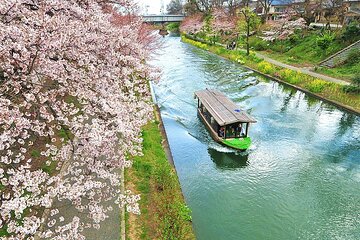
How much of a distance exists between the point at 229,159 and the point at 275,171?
8.71ft

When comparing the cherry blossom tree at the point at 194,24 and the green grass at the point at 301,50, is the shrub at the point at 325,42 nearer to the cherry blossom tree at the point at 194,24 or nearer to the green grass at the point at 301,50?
the green grass at the point at 301,50

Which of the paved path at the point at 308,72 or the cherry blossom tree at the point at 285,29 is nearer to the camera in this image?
the paved path at the point at 308,72

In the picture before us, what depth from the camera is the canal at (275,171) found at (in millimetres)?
11492

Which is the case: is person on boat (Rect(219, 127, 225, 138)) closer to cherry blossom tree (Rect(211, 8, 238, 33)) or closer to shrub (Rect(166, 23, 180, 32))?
cherry blossom tree (Rect(211, 8, 238, 33))

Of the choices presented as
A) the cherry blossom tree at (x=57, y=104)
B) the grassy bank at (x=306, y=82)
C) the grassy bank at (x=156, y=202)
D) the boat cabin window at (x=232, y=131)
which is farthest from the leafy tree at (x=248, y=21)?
the cherry blossom tree at (x=57, y=104)

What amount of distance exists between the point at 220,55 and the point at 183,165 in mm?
33466

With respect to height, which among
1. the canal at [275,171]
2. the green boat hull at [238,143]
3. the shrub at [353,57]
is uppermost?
the shrub at [353,57]

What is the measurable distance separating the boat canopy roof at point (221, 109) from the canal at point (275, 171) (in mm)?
1816

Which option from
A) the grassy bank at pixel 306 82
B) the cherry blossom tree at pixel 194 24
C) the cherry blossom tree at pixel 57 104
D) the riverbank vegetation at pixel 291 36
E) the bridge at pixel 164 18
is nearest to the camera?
the cherry blossom tree at pixel 57 104

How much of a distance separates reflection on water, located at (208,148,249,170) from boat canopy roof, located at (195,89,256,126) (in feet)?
6.25

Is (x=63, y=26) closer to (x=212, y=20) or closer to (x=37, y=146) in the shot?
(x=37, y=146)

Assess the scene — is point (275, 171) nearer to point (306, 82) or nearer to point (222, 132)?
point (222, 132)

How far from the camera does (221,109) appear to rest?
60.4 feet

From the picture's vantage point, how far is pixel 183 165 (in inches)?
627
